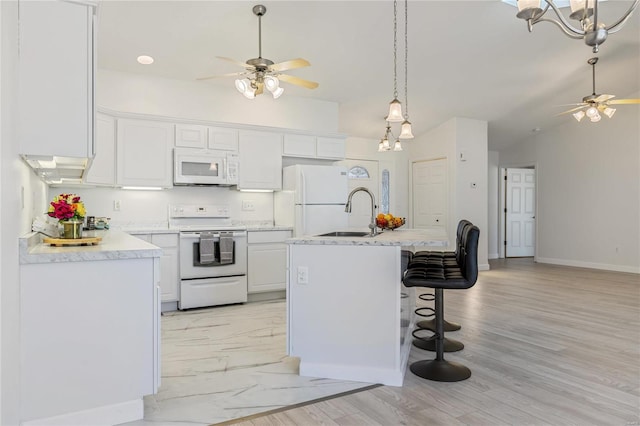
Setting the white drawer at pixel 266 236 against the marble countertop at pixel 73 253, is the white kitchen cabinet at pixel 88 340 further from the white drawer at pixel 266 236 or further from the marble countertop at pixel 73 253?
the white drawer at pixel 266 236

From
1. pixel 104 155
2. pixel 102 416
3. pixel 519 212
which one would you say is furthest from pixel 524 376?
pixel 519 212

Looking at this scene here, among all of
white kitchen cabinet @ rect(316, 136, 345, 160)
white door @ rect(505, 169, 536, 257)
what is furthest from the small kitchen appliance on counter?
white door @ rect(505, 169, 536, 257)

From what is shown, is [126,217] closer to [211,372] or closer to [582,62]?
[211,372]

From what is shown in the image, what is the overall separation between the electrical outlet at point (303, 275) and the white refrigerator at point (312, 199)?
2295mm

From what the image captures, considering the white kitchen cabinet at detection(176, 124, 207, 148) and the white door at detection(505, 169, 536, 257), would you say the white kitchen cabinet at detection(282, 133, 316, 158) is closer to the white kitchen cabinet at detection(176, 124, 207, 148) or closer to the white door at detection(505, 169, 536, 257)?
→ the white kitchen cabinet at detection(176, 124, 207, 148)

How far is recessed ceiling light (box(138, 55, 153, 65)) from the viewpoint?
445 centimetres

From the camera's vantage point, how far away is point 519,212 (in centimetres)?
936

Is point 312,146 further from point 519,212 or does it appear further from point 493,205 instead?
point 519,212

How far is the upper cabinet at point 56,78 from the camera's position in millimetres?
1953

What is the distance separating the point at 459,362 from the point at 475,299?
2324 mm

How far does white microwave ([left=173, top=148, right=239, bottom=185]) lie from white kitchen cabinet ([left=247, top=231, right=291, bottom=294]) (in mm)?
770

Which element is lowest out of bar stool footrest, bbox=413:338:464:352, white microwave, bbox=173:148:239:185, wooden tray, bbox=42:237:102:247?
bar stool footrest, bbox=413:338:464:352

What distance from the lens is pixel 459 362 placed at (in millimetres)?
3006

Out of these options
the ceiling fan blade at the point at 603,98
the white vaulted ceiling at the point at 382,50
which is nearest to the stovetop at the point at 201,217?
the white vaulted ceiling at the point at 382,50
